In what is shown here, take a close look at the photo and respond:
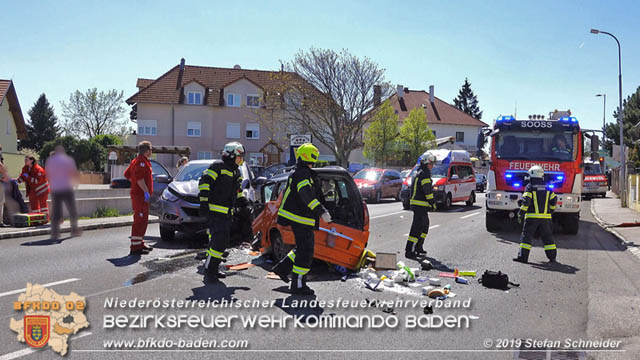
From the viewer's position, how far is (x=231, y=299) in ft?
21.2

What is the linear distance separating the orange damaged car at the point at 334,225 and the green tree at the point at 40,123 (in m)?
5.88

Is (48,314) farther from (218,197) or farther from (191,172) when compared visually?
(191,172)

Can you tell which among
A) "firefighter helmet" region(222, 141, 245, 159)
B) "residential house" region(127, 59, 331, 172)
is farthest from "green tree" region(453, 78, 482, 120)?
"firefighter helmet" region(222, 141, 245, 159)

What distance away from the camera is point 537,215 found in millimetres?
10047

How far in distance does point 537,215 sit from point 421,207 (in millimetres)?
2310

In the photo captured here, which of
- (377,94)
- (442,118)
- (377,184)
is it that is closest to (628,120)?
(442,118)

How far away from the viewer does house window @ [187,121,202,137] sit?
47.4 metres

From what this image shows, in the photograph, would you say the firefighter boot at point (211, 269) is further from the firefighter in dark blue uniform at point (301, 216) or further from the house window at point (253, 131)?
the house window at point (253, 131)

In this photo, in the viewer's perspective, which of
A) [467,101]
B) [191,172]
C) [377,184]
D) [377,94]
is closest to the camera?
[191,172]

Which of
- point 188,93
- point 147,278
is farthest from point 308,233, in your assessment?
point 188,93

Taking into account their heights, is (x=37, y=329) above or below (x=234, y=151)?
below

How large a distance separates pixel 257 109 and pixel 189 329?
40.8 m

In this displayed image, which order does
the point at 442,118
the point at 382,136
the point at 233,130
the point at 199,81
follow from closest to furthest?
the point at 382,136 < the point at 233,130 < the point at 199,81 < the point at 442,118

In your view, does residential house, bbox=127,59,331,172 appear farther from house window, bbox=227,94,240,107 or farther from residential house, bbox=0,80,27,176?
residential house, bbox=0,80,27,176
